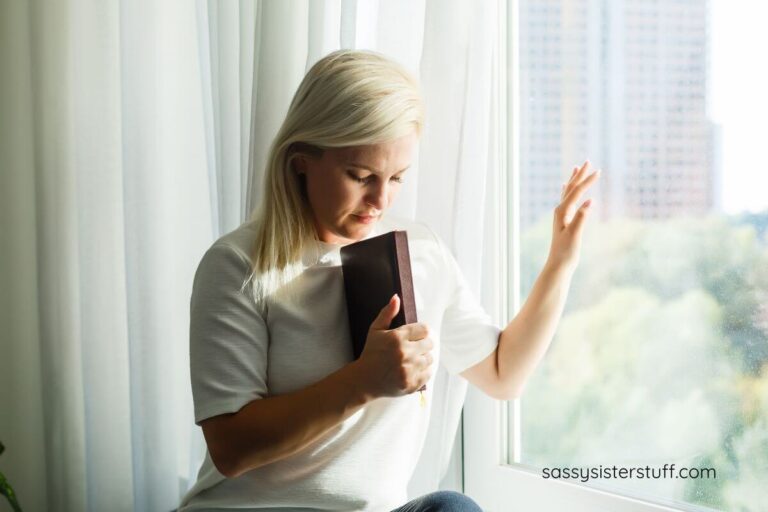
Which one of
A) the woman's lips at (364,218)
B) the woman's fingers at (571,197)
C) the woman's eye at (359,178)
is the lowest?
the woman's lips at (364,218)

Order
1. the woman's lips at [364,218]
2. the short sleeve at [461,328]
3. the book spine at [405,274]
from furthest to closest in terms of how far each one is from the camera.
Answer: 1. the short sleeve at [461,328]
2. the woman's lips at [364,218]
3. the book spine at [405,274]

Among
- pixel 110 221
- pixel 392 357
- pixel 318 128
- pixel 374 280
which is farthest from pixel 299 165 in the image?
pixel 110 221

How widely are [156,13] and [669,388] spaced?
1.12 meters

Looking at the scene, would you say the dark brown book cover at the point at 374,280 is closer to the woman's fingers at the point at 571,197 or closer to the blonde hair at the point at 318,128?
the blonde hair at the point at 318,128

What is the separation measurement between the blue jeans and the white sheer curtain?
0.65 metres

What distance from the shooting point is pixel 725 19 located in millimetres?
1119

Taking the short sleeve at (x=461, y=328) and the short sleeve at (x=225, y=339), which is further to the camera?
the short sleeve at (x=461, y=328)

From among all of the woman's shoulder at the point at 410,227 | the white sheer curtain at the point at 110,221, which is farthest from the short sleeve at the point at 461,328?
the white sheer curtain at the point at 110,221

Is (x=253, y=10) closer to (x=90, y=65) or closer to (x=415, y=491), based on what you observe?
(x=90, y=65)

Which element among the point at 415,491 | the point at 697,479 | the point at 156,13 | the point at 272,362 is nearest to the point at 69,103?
the point at 156,13

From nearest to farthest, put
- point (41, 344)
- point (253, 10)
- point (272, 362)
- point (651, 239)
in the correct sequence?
point (272, 362), point (651, 239), point (253, 10), point (41, 344)

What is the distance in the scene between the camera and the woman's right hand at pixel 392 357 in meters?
0.97

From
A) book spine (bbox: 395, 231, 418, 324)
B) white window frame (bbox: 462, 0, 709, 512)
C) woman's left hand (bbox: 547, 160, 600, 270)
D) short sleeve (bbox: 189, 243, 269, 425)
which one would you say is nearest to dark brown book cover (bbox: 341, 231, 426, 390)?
book spine (bbox: 395, 231, 418, 324)

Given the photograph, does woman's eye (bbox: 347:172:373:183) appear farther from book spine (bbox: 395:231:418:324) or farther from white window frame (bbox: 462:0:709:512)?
white window frame (bbox: 462:0:709:512)
